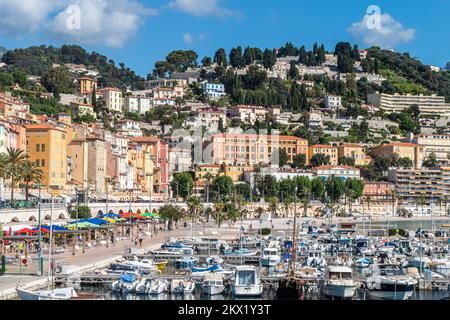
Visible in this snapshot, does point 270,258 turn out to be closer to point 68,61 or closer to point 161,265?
point 161,265

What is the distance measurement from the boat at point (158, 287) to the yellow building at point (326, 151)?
75736 mm

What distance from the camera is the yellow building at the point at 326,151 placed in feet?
319

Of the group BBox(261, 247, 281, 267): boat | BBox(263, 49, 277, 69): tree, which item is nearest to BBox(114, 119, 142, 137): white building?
BBox(263, 49, 277, 69): tree

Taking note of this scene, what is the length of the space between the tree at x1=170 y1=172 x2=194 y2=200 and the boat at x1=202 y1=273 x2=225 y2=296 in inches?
2054

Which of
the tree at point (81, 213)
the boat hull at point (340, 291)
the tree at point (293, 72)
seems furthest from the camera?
the tree at point (293, 72)

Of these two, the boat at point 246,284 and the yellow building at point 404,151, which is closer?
the boat at point 246,284

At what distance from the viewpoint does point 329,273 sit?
868 inches

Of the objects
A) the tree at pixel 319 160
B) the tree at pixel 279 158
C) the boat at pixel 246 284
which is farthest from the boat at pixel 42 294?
the tree at pixel 319 160

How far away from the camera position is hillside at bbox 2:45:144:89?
121312 mm

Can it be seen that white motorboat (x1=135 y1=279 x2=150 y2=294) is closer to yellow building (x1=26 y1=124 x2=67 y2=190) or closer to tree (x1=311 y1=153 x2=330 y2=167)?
yellow building (x1=26 y1=124 x2=67 y2=190)

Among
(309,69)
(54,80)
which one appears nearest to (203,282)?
(54,80)

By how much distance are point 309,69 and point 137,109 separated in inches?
1589

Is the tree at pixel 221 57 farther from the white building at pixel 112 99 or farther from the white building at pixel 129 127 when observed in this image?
the white building at pixel 129 127

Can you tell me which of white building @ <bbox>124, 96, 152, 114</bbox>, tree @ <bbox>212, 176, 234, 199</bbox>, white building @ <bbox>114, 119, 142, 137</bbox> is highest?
white building @ <bbox>124, 96, 152, 114</bbox>
